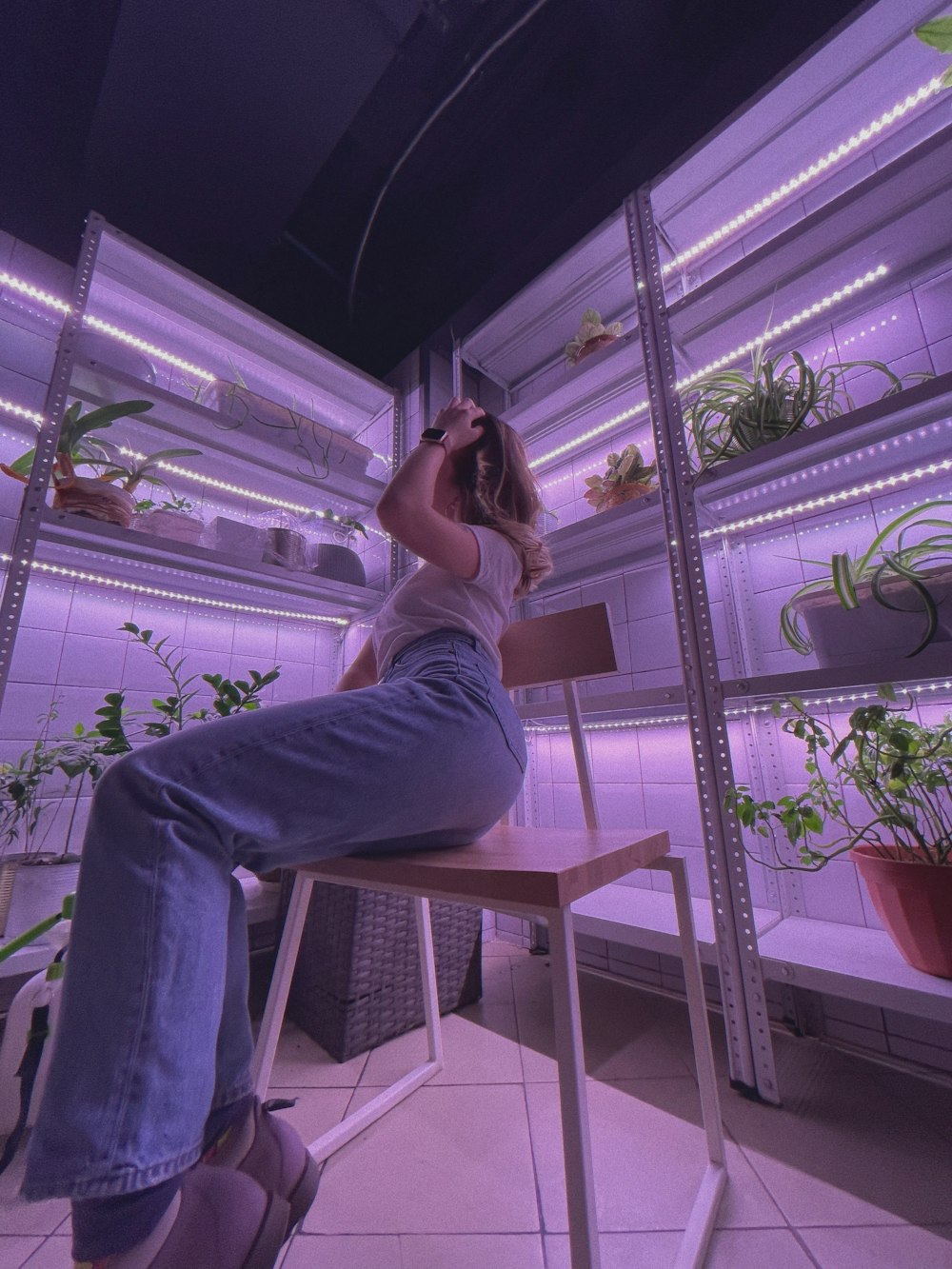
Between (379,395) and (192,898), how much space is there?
2264 millimetres

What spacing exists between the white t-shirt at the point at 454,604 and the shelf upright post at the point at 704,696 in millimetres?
516

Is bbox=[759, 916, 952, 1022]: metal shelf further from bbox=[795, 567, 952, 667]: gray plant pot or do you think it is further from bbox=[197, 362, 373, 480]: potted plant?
bbox=[197, 362, 373, 480]: potted plant

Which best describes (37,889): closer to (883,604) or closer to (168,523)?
(168,523)

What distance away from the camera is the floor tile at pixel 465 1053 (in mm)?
1067

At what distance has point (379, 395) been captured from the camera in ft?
7.63

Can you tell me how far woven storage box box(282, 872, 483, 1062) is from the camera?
1171mm

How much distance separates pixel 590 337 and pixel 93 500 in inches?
59.3

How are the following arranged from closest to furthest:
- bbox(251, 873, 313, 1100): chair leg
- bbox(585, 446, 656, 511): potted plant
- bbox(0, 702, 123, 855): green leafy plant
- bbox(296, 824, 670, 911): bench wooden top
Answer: bbox(296, 824, 670, 911): bench wooden top, bbox(251, 873, 313, 1100): chair leg, bbox(0, 702, 123, 855): green leafy plant, bbox(585, 446, 656, 511): potted plant

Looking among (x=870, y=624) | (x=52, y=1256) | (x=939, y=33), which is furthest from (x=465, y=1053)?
(x=939, y=33)

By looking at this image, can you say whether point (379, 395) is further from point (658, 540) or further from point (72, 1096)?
point (72, 1096)

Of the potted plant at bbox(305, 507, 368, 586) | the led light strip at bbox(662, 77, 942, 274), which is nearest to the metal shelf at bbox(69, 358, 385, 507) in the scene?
the potted plant at bbox(305, 507, 368, 586)

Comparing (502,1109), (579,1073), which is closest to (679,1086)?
(502,1109)

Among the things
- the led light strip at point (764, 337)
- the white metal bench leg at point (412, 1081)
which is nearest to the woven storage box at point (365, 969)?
the white metal bench leg at point (412, 1081)

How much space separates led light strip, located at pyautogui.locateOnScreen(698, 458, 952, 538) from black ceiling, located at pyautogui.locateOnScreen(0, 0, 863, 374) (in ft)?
3.90
